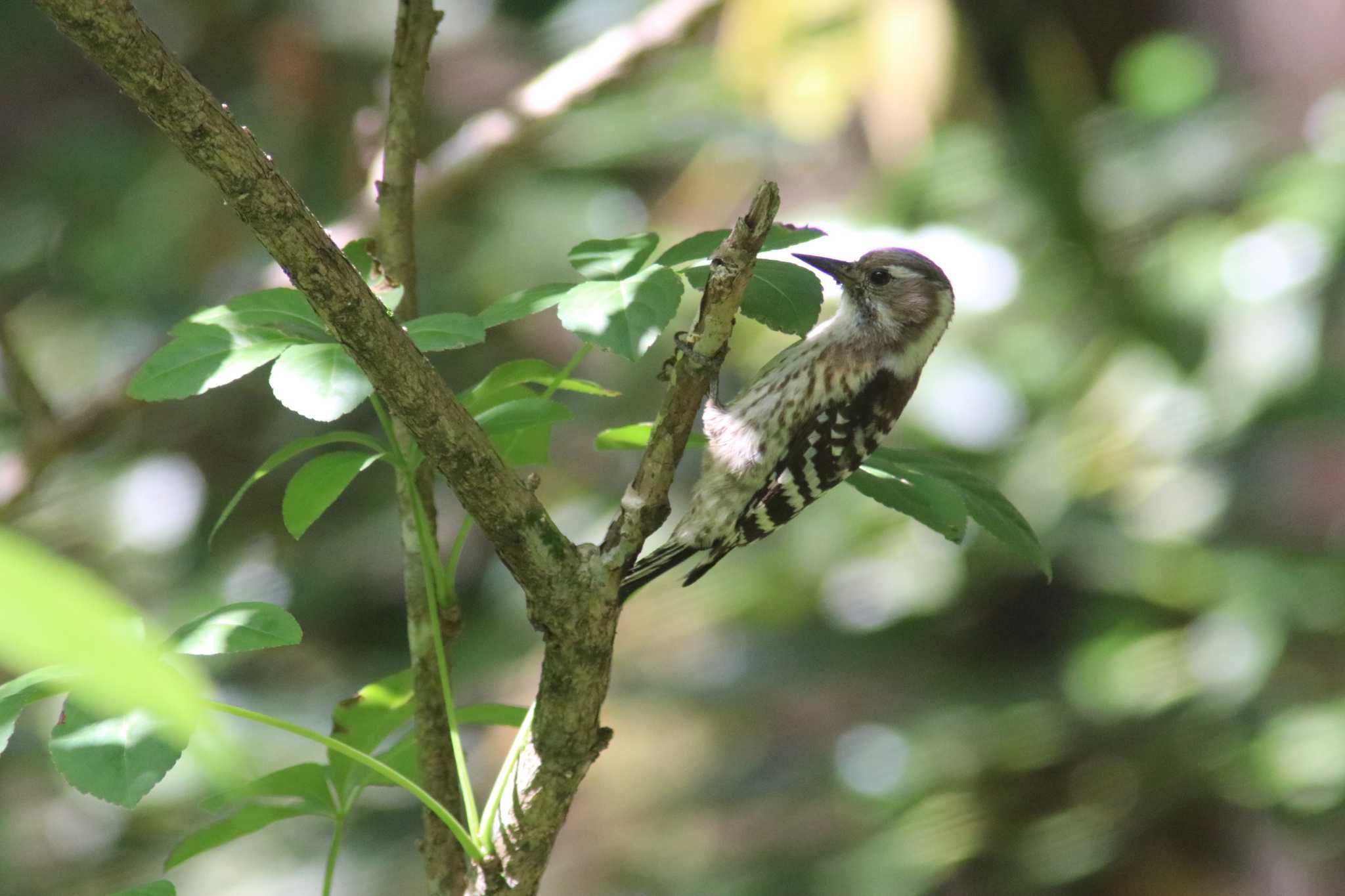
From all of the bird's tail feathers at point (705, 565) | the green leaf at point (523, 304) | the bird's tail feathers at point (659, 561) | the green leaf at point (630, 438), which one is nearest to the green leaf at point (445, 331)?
the green leaf at point (523, 304)

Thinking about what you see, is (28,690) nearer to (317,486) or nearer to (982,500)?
(317,486)

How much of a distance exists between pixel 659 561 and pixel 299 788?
3.42 feet

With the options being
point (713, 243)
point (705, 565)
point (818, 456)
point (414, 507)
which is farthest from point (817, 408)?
point (414, 507)

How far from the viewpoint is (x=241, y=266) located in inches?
159

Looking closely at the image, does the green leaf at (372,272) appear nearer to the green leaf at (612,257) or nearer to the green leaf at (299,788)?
the green leaf at (612,257)

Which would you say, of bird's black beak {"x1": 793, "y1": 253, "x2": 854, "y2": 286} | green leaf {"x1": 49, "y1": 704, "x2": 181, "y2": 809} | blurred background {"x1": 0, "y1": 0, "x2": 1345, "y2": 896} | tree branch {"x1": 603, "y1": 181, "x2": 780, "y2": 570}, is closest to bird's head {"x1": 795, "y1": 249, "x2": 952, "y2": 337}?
bird's black beak {"x1": 793, "y1": 253, "x2": 854, "y2": 286}

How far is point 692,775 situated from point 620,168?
224 centimetres

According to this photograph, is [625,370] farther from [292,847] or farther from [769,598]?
[292,847]

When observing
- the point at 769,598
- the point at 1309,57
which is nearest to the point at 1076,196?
the point at 1309,57

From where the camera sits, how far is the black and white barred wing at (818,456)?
7.11 feet

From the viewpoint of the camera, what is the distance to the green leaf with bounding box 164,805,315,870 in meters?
1.13

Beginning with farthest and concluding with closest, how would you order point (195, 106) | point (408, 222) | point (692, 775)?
1. point (692, 775)
2. point (408, 222)
3. point (195, 106)

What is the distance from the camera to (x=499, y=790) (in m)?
1.08

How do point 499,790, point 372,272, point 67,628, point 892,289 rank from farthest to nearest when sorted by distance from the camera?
point 892,289 < point 372,272 < point 499,790 < point 67,628
